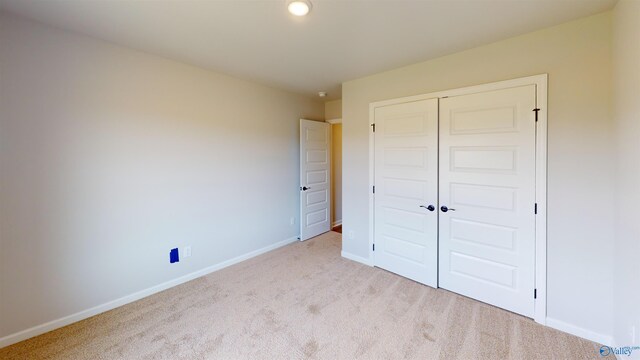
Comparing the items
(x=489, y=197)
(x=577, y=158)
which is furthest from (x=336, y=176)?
(x=577, y=158)

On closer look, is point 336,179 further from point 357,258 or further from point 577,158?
point 577,158

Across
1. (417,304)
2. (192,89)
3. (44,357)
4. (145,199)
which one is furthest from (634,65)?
(44,357)

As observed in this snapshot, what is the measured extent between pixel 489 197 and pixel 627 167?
884mm

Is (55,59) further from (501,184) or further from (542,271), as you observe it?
(542,271)

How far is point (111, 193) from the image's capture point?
2391 millimetres

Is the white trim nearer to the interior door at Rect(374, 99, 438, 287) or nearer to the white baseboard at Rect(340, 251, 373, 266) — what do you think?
the interior door at Rect(374, 99, 438, 287)

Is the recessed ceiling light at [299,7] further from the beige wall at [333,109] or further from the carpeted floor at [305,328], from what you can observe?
the beige wall at [333,109]

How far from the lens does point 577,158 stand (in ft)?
6.48

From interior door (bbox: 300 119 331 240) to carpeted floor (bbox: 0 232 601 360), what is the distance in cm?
154

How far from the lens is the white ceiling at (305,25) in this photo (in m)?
1.79

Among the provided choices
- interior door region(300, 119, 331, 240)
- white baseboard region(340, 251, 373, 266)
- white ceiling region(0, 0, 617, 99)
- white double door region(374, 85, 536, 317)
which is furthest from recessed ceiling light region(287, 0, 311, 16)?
white baseboard region(340, 251, 373, 266)

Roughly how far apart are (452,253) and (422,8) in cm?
222

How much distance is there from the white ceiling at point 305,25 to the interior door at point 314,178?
1.61m

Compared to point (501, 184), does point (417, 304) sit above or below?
below
